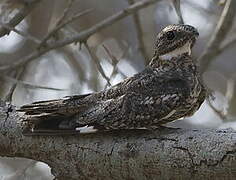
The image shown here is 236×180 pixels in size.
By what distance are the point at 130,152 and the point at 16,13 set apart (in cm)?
189

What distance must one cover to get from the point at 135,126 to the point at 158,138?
0.18 m

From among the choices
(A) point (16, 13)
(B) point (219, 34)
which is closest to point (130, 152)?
(A) point (16, 13)

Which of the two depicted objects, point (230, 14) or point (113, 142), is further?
point (230, 14)

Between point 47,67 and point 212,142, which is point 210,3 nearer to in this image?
point 47,67

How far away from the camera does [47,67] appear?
786 cm

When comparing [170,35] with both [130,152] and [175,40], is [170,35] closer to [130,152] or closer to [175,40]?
[175,40]

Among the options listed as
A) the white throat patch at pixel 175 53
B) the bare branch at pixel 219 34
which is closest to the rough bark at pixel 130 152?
the white throat patch at pixel 175 53

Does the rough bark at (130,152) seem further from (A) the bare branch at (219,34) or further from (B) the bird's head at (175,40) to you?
(A) the bare branch at (219,34)

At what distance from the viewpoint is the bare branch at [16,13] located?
13.3ft

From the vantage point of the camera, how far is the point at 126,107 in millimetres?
3023

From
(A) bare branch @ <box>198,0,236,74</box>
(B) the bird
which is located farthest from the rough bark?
(A) bare branch @ <box>198,0,236,74</box>

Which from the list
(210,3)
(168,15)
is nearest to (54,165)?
(210,3)

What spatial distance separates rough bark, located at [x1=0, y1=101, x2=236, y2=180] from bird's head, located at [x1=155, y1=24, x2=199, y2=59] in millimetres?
573

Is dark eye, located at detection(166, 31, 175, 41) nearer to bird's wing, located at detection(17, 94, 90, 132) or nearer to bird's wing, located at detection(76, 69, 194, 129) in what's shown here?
bird's wing, located at detection(76, 69, 194, 129)
